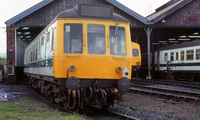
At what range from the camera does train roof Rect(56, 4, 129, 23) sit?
28.9 feet

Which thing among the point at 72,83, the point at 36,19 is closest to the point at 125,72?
the point at 72,83

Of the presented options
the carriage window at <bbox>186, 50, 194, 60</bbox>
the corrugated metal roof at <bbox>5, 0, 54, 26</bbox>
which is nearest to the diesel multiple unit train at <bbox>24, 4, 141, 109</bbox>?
the corrugated metal roof at <bbox>5, 0, 54, 26</bbox>

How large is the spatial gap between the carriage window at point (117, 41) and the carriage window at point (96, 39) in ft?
0.99

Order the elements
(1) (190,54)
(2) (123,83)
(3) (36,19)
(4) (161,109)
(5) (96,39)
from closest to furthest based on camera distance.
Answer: (2) (123,83)
(5) (96,39)
(4) (161,109)
(1) (190,54)
(3) (36,19)

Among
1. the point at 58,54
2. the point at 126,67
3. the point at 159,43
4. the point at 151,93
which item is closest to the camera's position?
the point at 58,54

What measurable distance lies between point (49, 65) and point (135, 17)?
16791 mm

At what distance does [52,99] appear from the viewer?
11469mm

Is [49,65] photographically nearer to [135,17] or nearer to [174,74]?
[135,17]

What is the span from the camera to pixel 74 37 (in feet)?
28.6

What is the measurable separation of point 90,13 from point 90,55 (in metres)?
1.31

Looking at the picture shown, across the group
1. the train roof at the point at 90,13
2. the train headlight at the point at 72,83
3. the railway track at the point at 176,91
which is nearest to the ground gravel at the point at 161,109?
the railway track at the point at 176,91

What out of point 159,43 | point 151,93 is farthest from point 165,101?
point 159,43

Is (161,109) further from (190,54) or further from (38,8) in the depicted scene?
(38,8)

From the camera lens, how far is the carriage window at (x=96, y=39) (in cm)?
877
